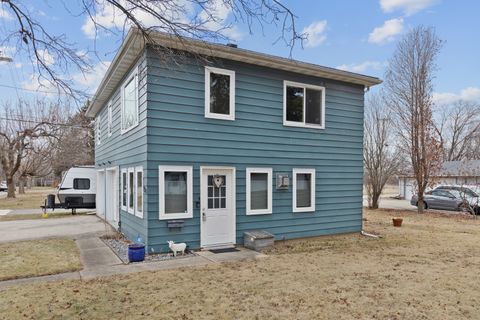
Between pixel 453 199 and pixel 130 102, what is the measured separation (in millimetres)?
18280

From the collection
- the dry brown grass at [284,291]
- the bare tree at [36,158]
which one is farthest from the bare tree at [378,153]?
the bare tree at [36,158]

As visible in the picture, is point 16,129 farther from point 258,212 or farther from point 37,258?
point 258,212

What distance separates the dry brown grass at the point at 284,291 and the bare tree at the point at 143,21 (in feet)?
10.4

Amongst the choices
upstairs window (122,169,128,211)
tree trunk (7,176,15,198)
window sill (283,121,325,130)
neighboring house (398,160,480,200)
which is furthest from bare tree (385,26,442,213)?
tree trunk (7,176,15,198)

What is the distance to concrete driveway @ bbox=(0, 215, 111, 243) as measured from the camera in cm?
1019

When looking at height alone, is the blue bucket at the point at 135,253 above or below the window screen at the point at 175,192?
below

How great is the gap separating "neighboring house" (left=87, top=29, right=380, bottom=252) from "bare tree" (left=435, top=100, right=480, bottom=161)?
35169 millimetres

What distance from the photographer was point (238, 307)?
4.57m

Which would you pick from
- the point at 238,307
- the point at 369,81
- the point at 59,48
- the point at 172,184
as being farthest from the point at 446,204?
the point at 59,48

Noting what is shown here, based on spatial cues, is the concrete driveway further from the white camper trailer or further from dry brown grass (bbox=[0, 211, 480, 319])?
dry brown grass (bbox=[0, 211, 480, 319])

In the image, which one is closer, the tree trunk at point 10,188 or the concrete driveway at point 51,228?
the concrete driveway at point 51,228

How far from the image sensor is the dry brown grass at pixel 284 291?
14.4ft

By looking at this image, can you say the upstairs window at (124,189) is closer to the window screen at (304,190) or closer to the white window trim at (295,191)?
the white window trim at (295,191)

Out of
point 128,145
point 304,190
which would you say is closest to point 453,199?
point 304,190
